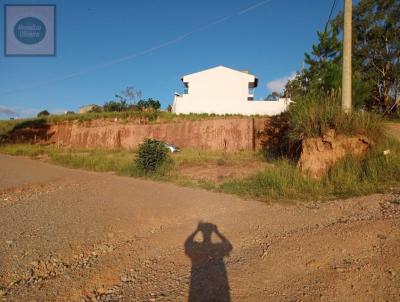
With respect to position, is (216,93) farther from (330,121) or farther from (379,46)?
(330,121)

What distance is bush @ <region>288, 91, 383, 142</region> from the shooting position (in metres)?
8.10

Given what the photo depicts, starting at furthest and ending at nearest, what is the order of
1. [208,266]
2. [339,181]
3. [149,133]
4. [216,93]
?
1. [216,93]
2. [149,133]
3. [339,181]
4. [208,266]

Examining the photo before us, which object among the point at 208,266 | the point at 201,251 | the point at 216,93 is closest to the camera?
the point at 208,266

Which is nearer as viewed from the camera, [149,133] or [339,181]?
[339,181]

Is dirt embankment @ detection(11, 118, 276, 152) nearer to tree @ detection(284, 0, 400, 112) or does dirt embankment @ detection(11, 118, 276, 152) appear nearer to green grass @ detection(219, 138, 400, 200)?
tree @ detection(284, 0, 400, 112)

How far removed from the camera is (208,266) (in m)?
3.64

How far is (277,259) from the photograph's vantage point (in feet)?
12.1

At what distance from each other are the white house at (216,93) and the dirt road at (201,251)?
28.6 meters

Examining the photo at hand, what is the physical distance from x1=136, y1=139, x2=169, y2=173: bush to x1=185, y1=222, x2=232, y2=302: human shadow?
7.02 meters

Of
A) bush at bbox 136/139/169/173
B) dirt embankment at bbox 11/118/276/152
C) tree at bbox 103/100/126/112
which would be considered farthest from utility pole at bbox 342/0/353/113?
tree at bbox 103/100/126/112

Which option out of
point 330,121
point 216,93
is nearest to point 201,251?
point 330,121

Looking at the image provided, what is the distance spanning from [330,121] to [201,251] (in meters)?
5.94

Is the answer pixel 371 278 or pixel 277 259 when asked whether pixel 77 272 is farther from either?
pixel 371 278

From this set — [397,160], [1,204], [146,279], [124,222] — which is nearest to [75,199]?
[1,204]
